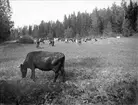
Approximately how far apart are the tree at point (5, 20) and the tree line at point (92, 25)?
0.41ft

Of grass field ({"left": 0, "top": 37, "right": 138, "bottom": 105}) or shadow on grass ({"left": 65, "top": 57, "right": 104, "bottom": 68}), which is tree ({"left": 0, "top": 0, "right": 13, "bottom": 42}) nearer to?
Result: grass field ({"left": 0, "top": 37, "right": 138, "bottom": 105})

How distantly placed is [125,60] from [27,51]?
2158mm

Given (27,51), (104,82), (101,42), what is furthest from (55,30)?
(104,82)

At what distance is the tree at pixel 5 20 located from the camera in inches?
82.3

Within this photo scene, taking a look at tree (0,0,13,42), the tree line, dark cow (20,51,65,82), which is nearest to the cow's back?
dark cow (20,51,65,82)

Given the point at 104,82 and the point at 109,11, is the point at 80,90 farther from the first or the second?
the point at 109,11

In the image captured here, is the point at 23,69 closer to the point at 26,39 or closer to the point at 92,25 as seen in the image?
the point at 26,39

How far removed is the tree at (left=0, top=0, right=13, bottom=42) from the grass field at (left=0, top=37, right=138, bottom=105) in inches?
8.2

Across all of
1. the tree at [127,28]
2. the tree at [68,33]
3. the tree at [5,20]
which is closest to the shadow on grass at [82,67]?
the tree at [68,33]

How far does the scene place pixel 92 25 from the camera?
279cm

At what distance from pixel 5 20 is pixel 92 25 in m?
1.81

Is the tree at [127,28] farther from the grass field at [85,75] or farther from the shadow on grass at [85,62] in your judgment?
the shadow on grass at [85,62]

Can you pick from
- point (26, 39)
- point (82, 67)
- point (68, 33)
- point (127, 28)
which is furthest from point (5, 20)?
point (127, 28)

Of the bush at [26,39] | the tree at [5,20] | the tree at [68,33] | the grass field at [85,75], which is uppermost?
the tree at [5,20]
